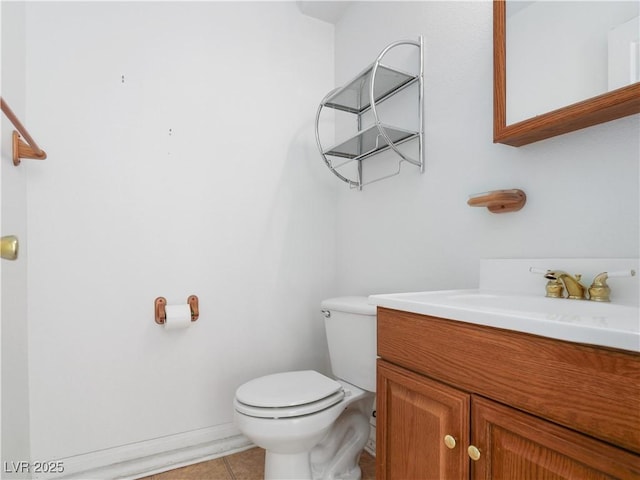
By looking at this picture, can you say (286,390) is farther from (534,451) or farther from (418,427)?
(534,451)

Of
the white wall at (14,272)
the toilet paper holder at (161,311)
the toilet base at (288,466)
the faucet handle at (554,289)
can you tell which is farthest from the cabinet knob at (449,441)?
the toilet paper holder at (161,311)

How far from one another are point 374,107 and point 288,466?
1.42m

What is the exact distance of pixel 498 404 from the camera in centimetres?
70

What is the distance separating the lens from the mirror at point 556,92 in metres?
0.83

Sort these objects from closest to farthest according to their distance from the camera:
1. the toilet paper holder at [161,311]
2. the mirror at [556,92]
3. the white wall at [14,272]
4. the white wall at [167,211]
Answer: the mirror at [556,92] < the white wall at [14,272] < the white wall at [167,211] < the toilet paper holder at [161,311]

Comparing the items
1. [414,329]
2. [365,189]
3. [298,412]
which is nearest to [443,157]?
[365,189]

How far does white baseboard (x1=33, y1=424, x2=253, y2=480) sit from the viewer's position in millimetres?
1521

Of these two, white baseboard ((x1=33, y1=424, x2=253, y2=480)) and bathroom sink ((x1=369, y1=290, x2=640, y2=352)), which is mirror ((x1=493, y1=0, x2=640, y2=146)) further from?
white baseboard ((x1=33, y1=424, x2=253, y2=480))

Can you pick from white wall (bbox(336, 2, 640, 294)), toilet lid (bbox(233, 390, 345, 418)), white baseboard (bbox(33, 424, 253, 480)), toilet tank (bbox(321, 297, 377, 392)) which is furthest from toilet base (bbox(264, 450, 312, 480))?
white wall (bbox(336, 2, 640, 294))

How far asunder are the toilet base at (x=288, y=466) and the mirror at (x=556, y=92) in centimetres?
136

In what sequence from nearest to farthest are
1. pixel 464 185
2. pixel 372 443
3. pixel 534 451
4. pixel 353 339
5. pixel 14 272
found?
1. pixel 534 451
2. pixel 14 272
3. pixel 464 185
4. pixel 353 339
5. pixel 372 443

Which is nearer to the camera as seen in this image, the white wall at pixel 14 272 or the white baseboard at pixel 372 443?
the white wall at pixel 14 272

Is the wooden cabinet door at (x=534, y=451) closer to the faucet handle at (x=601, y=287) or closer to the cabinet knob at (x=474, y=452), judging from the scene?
the cabinet knob at (x=474, y=452)

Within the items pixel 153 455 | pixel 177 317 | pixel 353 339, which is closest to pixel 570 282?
pixel 353 339
